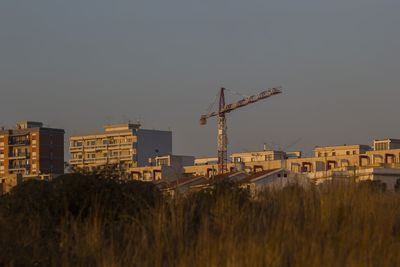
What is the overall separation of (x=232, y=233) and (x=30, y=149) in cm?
16672

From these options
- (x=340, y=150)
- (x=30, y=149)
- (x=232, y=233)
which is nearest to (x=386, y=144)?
(x=340, y=150)

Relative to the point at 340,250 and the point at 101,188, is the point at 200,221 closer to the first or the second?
the point at 340,250

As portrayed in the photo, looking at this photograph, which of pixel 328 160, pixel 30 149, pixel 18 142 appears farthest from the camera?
pixel 18 142

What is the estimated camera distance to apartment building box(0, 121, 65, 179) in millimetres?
170500

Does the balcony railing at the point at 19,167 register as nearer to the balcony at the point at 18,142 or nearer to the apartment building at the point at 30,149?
the apartment building at the point at 30,149

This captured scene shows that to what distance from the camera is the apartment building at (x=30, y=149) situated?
559 feet

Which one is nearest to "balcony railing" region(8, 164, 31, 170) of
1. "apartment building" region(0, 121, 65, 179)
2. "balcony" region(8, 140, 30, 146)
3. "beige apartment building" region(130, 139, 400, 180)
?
"apartment building" region(0, 121, 65, 179)

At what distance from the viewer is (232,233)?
9.53 meters

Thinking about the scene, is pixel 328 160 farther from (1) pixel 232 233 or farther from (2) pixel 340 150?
(1) pixel 232 233

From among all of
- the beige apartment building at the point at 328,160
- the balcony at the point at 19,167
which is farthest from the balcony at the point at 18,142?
the beige apartment building at the point at 328,160

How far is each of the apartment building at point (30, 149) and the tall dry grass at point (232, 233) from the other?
521ft

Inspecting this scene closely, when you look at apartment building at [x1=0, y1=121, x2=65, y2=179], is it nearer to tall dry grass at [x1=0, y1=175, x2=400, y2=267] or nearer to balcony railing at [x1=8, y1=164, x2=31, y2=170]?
balcony railing at [x1=8, y1=164, x2=31, y2=170]

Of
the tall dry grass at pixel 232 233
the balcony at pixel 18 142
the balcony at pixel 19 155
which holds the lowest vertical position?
the tall dry grass at pixel 232 233

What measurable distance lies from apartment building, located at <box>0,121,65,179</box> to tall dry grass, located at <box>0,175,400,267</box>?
158857 millimetres
